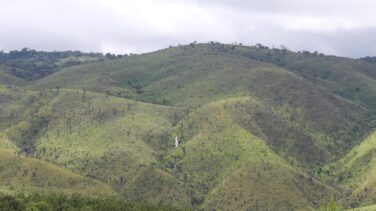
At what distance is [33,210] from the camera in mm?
158500

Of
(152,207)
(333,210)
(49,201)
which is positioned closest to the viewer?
(333,210)

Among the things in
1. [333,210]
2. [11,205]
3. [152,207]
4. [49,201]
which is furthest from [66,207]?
Answer: [333,210]

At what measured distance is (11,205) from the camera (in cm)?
16888

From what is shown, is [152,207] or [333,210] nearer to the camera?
[333,210]

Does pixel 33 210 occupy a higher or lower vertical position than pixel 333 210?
lower

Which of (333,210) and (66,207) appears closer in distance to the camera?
(333,210)

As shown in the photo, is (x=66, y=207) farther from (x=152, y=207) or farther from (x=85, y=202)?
(x=152, y=207)

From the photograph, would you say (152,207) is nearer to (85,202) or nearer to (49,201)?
(85,202)

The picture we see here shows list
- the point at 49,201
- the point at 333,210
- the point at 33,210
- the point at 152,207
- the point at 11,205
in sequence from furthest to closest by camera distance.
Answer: the point at 152,207
the point at 49,201
the point at 11,205
the point at 33,210
the point at 333,210

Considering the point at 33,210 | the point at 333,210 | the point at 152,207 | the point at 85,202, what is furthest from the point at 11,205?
the point at 333,210

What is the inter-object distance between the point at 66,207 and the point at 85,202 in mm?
11046

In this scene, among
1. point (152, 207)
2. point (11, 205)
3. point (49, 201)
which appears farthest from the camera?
point (152, 207)

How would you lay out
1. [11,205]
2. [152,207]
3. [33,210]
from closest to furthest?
[33,210] → [11,205] → [152,207]

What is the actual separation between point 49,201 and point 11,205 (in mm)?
15045
